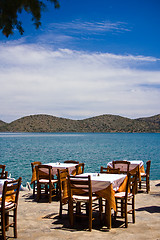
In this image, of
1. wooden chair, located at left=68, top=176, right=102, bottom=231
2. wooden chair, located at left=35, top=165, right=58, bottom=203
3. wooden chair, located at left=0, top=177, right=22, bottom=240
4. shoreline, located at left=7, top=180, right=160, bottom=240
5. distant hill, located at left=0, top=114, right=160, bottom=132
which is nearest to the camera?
wooden chair, located at left=0, top=177, right=22, bottom=240

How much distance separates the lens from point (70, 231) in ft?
19.5

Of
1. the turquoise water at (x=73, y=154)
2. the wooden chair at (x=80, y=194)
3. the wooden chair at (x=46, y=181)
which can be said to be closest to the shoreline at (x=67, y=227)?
the wooden chair at (x=80, y=194)

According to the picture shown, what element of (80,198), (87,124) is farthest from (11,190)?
(87,124)

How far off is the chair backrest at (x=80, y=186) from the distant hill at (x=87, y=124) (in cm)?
13757

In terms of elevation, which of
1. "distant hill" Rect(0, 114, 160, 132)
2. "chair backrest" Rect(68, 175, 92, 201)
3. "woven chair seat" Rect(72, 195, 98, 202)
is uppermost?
"distant hill" Rect(0, 114, 160, 132)

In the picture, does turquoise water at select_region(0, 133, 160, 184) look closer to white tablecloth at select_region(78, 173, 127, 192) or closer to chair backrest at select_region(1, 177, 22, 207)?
white tablecloth at select_region(78, 173, 127, 192)

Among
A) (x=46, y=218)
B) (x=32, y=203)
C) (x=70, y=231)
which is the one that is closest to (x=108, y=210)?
(x=70, y=231)

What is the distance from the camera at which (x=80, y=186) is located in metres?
6.40

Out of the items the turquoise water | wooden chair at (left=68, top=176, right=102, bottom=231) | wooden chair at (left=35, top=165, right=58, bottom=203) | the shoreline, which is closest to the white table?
wooden chair at (left=68, top=176, right=102, bottom=231)

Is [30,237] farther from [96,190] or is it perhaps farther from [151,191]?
[151,191]

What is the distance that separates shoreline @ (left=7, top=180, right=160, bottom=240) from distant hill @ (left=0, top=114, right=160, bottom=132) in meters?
136

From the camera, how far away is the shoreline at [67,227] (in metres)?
5.62

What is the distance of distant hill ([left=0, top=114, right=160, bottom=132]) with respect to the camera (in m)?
147

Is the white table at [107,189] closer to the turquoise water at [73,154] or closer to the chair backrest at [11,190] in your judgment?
the chair backrest at [11,190]
